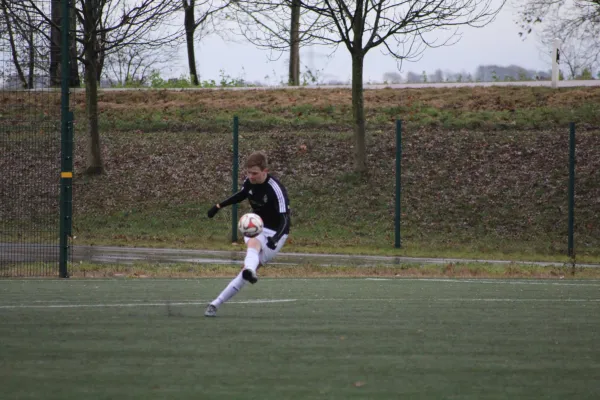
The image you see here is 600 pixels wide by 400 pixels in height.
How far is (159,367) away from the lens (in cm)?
674

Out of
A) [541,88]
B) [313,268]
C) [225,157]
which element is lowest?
[313,268]

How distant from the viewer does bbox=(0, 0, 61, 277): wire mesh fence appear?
49.6ft

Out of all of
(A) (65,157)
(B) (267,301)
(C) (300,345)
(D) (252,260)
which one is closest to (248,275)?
(D) (252,260)

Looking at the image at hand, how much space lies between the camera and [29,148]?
1005 inches

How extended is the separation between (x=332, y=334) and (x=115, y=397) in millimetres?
2839

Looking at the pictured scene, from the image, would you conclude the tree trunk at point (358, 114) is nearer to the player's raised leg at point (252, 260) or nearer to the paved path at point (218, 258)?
the paved path at point (218, 258)

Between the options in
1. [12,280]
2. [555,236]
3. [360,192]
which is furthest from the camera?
[360,192]

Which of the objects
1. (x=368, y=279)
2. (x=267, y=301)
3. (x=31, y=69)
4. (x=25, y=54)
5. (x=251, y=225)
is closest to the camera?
(x=251, y=225)

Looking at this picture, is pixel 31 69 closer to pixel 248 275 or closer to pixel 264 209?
pixel 264 209

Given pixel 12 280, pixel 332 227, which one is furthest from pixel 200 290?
pixel 332 227

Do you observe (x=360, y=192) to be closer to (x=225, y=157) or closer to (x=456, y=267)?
(x=225, y=157)

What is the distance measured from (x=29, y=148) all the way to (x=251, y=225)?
702 inches

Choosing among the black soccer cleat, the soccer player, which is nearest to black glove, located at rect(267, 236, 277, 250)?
the soccer player

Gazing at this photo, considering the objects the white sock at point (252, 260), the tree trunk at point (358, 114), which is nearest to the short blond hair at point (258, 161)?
the white sock at point (252, 260)
